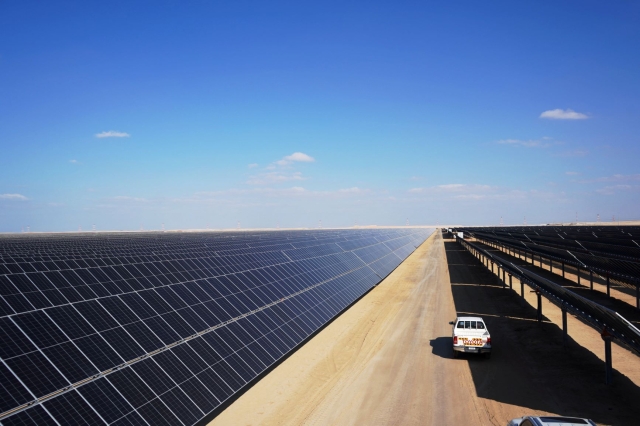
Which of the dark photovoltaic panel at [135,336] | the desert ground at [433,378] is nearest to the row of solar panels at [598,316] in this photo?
the desert ground at [433,378]

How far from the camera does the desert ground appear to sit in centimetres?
1454

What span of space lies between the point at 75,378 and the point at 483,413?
11.5m

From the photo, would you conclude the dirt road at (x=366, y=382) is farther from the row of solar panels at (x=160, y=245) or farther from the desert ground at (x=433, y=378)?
the row of solar panels at (x=160, y=245)

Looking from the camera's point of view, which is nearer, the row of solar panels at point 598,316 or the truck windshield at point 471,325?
the row of solar panels at point 598,316

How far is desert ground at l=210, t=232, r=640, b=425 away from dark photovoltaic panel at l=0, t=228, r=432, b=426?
134 cm

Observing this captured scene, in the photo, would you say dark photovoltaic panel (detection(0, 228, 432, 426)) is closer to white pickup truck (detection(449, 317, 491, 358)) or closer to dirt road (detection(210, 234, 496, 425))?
dirt road (detection(210, 234, 496, 425))

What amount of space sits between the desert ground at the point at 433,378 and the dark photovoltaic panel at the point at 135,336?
4.38ft

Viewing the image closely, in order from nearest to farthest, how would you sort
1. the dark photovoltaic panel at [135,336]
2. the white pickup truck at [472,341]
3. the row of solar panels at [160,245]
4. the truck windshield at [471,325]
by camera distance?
the dark photovoltaic panel at [135,336] < the white pickup truck at [472,341] < the truck windshield at [471,325] < the row of solar panels at [160,245]

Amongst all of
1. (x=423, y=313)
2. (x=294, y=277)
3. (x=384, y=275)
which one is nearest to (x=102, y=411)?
(x=294, y=277)

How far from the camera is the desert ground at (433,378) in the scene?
14.5 meters

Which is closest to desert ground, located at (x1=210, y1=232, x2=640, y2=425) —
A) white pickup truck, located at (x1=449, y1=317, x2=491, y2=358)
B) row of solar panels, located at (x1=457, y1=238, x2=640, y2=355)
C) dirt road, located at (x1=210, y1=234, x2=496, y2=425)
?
dirt road, located at (x1=210, y1=234, x2=496, y2=425)

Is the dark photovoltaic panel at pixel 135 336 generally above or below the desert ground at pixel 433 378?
above

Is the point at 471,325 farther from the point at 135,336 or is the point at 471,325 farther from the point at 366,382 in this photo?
the point at 135,336

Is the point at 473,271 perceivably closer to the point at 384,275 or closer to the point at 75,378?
the point at 384,275
